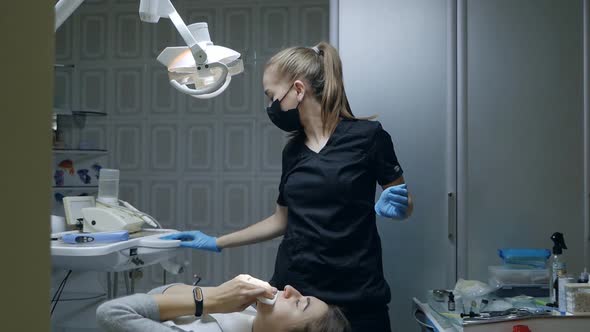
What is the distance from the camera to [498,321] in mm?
1513

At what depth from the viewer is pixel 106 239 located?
197 centimetres

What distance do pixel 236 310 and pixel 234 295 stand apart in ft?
0.17

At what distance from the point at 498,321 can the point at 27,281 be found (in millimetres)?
1437

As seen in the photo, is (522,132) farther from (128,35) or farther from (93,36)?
(93,36)

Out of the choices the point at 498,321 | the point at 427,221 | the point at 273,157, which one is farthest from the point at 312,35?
the point at 498,321

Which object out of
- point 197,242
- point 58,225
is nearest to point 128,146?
point 58,225

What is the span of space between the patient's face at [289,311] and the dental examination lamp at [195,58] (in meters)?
0.62

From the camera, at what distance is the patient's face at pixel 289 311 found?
1.51 m

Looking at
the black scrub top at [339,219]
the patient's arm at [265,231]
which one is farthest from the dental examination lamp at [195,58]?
the patient's arm at [265,231]

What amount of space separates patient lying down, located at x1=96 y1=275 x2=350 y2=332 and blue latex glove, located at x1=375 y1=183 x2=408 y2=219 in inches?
18.2

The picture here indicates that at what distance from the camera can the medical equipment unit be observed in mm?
1860

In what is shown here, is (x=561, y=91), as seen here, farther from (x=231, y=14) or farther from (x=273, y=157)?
(x=231, y=14)

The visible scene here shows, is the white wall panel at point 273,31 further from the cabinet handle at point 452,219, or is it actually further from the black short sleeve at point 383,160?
the black short sleeve at point 383,160

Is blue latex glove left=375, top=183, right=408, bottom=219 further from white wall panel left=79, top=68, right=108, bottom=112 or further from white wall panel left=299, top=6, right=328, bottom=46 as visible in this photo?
white wall panel left=79, top=68, right=108, bottom=112
